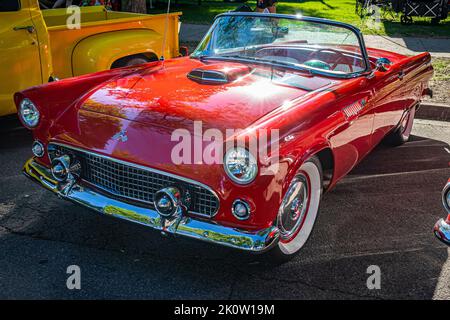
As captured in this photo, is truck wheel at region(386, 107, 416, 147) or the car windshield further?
truck wheel at region(386, 107, 416, 147)

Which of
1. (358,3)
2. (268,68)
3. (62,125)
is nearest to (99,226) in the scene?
(62,125)

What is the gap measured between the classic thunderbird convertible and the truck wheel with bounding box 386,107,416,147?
44.9 inches

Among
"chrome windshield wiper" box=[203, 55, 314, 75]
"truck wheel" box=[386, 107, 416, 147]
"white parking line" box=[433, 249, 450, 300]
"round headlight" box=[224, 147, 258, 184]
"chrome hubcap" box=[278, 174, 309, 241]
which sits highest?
"chrome windshield wiper" box=[203, 55, 314, 75]

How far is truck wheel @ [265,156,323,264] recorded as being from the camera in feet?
9.78

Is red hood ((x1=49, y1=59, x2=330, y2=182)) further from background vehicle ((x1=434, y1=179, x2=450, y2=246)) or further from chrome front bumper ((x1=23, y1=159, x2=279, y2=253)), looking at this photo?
background vehicle ((x1=434, y1=179, x2=450, y2=246))

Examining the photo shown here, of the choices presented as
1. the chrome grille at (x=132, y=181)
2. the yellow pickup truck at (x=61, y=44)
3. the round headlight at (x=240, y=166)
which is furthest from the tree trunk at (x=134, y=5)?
the round headlight at (x=240, y=166)

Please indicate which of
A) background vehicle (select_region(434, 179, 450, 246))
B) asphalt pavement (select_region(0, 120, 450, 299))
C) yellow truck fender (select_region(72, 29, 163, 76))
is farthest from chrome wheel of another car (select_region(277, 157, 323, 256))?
yellow truck fender (select_region(72, 29, 163, 76))

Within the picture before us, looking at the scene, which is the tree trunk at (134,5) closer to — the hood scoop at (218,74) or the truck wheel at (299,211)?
the hood scoop at (218,74)

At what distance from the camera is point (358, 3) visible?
16484 mm

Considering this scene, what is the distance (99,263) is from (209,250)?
2.23 feet

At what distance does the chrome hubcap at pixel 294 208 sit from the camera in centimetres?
297

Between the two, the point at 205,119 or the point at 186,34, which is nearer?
the point at 205,119

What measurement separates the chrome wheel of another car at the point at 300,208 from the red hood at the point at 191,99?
45cm
